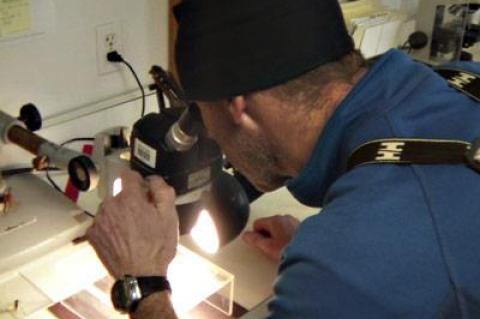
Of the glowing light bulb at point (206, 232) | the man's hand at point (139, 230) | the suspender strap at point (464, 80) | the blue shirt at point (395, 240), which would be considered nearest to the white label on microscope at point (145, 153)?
the man's hand at point (139, 230)

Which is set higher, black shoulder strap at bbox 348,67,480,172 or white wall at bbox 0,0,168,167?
black shoulder strap at bbox 348,67,480,172

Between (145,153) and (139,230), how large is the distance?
12cm

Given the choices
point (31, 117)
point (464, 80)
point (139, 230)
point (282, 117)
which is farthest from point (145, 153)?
point (464, 80)

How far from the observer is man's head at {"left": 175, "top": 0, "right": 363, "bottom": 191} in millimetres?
892

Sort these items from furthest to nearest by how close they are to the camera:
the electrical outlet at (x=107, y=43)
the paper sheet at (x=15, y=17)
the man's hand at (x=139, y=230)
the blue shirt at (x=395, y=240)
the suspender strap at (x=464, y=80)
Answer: the electrical outlet at (x=107, y=43) < the paper sheet at (x=15, y=17) < the man's hand at (x=139, y=230) < the suspender strap at (x=464, y=80) < the blue shirt at (x=395, y=240)

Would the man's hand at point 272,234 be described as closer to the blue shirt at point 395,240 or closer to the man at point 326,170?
the man at point 326,170

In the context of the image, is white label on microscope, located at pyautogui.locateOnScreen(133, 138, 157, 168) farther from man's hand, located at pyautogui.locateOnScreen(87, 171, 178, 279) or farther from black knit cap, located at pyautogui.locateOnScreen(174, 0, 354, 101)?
black knit cap, located at pyautogui.locateOnScreen(174, 0, 354, 101)

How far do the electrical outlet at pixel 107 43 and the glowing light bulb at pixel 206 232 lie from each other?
514mm

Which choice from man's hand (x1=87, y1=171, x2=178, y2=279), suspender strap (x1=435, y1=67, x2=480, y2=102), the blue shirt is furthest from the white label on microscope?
suspender strap (x1=435, y1=67, x2=480, y2=102)

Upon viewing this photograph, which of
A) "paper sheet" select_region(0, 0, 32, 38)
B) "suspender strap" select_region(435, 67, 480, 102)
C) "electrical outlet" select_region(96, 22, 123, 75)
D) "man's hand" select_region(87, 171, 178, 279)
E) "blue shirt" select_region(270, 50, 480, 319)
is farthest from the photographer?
"electrical outlet" select_region(96, 22, 123, 75)

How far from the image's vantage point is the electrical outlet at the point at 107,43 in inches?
55.4

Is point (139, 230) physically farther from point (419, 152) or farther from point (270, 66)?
point (419, 152)

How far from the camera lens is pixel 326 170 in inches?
35.7

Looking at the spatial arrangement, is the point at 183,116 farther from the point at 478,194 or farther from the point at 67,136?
the point at 67,136
